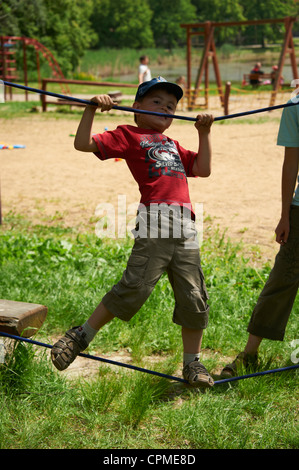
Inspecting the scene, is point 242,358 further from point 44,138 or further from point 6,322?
point 44,138

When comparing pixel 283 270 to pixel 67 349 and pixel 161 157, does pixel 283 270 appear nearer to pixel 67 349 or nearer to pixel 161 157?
pixel 161 157

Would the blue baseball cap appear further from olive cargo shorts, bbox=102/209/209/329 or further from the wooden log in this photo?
the wooden log

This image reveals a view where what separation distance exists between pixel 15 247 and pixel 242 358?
2494 millimetres

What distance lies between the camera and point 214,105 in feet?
61.1

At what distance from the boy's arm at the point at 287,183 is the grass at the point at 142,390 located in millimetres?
712

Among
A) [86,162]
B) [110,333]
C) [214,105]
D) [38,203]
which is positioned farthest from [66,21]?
[110,333]

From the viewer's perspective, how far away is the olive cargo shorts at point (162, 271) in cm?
251

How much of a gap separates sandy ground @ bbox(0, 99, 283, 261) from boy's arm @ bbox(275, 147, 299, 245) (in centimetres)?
206

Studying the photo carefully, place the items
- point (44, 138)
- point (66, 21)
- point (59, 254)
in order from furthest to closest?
point (66, 21), point (44, 138), point (59, 254)

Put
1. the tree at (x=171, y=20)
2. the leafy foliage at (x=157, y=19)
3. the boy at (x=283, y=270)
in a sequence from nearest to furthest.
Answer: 1. the boy at (x=283, y=270)
2. the leafy foliage at (x=157, y=19)
3. the tree at (x=171, y=20)

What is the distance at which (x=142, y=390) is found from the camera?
8.59 feet

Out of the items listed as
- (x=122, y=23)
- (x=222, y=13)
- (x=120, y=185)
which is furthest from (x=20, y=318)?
(x=222, y=13)

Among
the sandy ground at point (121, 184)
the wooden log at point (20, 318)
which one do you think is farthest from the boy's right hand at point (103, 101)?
the sandy ground at point (121, 184)

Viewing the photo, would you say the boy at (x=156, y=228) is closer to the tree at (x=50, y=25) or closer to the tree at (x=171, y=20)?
the tree at (x=50, y=25)
